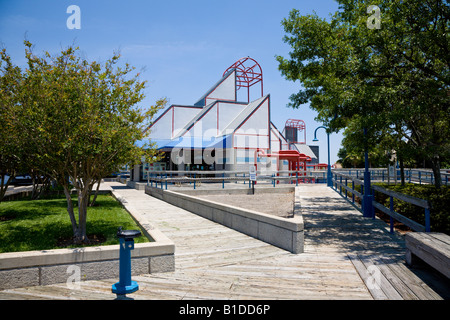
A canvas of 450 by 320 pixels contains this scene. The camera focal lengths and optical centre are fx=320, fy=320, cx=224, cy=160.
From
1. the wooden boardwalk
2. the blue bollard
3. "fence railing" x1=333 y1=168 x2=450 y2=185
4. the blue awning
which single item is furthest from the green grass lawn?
the blue awning

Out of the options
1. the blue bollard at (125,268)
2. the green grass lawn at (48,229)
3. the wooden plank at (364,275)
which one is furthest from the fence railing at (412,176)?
the blue bollard at (125,268)

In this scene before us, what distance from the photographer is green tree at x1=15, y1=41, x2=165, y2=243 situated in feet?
19.1

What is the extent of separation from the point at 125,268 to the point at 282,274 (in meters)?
2.43

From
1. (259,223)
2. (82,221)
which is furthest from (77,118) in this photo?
(259,223)

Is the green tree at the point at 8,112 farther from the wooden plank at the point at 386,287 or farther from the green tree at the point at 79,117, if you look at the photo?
the wooden plank at the point at 386,287

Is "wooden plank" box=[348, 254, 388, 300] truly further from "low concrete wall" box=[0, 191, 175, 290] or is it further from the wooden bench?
"low concrete wall" box=[0, 191, 175, 290]

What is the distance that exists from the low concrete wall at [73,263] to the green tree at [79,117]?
5.30 ft

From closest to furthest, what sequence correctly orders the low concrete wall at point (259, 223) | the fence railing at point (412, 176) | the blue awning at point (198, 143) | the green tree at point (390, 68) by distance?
1. the low concrete wall at point (259, 223)
2. the green tree at point (390, 68)
3. the fence railing at point (412, 176)
4. the blue awning at point (198, 143)

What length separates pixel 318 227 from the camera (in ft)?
28.7

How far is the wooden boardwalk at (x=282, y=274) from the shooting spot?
14.2ft

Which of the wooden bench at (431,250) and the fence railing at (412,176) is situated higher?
the fence railing at (412,176)

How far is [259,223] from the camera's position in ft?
25.1
